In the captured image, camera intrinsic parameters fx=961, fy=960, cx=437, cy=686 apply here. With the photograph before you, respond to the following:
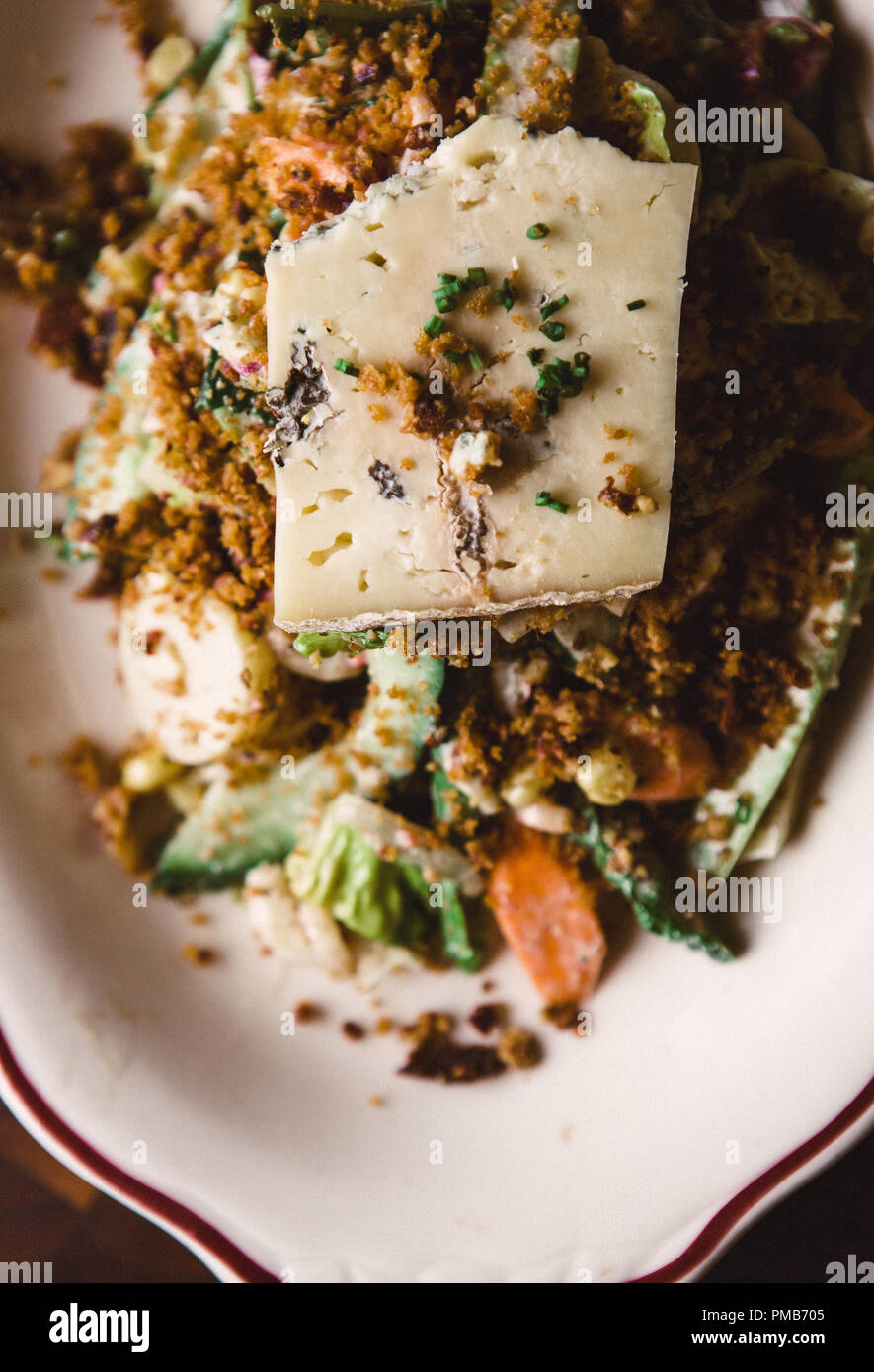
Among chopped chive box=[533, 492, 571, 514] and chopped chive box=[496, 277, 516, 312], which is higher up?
chopped chive box=[496, 277, 516, 312]

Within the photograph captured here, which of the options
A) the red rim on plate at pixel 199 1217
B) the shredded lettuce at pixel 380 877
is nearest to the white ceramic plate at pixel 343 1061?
the red rim on plate at pixel 199 1217

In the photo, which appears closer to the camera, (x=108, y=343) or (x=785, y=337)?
(x=785, y=337)

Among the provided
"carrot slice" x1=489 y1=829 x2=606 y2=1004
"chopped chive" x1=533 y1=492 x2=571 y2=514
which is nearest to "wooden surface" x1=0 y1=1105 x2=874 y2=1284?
"carrot slice" x1=489 y1=829 x2=606 y2=1004

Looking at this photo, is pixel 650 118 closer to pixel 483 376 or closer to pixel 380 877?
pixel 483 376

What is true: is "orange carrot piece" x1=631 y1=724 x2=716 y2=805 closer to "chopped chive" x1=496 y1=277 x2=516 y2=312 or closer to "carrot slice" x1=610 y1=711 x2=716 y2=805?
"carrot slice" x1=610 y1=711 x2=716 y2=805

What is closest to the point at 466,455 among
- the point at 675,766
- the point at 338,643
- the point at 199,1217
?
the point at 338,643

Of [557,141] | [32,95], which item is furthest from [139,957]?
[32,95]
